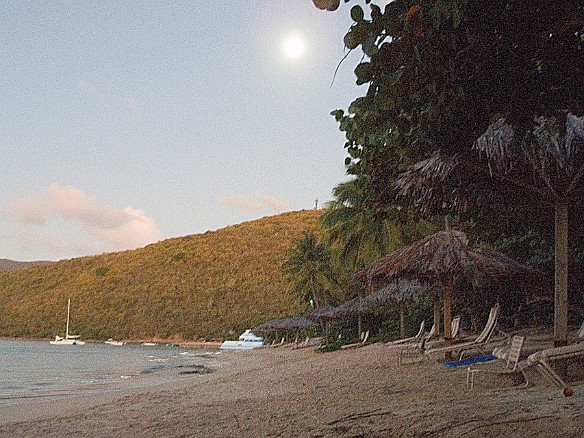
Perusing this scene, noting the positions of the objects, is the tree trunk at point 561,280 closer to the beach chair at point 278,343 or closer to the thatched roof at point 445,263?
the thatched roof at point 445,263

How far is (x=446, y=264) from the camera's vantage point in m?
9.59

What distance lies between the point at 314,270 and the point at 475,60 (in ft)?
104

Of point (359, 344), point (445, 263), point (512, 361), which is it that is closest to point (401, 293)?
point (359, 344)

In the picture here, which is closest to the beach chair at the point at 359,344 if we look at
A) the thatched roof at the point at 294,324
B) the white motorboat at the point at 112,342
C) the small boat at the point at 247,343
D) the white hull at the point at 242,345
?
the thatched roof at the point at 294,324

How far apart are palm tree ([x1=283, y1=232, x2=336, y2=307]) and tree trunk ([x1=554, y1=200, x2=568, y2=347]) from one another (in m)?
26.8

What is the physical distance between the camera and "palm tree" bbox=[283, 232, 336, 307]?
3422cm

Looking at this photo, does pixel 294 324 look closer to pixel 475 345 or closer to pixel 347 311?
pixel 347 311

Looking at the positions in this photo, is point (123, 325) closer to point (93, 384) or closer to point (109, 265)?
point (109, 265)

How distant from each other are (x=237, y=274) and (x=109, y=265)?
17240 mm

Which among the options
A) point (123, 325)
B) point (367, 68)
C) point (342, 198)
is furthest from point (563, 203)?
point (123, 325)

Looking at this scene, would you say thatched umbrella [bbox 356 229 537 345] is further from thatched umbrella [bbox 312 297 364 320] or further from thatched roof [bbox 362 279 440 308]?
thatched umbrella [bbox 312 297 364 320]

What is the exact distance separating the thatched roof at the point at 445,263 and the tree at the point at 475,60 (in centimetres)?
642

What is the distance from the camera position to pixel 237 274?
6175cm

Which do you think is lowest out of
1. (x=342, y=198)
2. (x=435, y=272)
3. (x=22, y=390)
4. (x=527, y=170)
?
(x=22, y=390)
